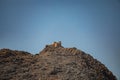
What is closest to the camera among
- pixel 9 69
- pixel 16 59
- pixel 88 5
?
pixel 9 69

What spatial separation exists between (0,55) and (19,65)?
1.45ft

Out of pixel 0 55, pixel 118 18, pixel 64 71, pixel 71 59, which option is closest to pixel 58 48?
pixel 71 59

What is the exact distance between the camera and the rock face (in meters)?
4.55

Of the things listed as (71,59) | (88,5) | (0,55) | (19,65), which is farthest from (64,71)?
(88,5)

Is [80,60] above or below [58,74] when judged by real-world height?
above

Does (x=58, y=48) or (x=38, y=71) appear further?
(x=58, y=48)

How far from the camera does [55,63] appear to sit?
495cm

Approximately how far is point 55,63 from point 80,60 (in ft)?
1.76

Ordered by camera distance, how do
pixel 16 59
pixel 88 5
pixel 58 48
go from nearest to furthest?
pixel 16 59 < pixel 58 48 < pixel 88 5

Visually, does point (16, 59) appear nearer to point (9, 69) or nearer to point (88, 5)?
point (9, 69)

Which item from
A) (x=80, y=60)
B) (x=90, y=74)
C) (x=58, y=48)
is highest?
(x=58, y=48)

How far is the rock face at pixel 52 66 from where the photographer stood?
455 centimetres

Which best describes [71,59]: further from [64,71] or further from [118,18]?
[118,18]

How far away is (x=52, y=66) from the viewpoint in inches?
191
